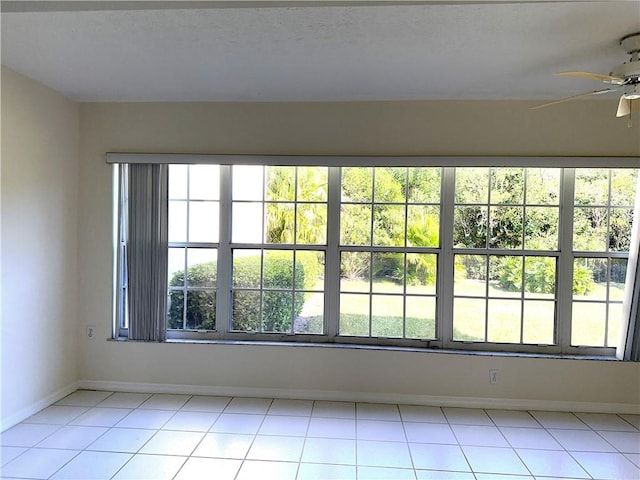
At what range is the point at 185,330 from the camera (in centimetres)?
368

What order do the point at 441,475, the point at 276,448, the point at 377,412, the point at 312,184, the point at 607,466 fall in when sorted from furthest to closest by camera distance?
the point at 312,184
the point at 377,412
the point at 276,448
the point at 607,466
the point at 441,475

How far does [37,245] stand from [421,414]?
321 centimetres

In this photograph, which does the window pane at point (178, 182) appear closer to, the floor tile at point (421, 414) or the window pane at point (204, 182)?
the window pane at point (204, 182)

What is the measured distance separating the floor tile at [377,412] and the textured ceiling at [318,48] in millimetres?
2493

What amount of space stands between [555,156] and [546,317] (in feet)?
4.30

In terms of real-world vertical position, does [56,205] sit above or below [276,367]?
above

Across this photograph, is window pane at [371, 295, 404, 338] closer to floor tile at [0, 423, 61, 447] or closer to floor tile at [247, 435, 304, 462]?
floor tile at [247, 435, 304, 462]

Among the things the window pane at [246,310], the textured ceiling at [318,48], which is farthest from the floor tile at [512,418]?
the textured ceiling at [318,48]

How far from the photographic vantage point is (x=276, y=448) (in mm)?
2688

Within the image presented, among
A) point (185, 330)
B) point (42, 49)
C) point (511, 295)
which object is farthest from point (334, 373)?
point (42, 49)

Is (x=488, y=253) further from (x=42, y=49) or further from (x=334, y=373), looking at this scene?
(x=42, y=49)

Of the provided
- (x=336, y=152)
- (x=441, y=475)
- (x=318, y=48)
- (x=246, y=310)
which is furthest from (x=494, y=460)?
(x=318, y=48)

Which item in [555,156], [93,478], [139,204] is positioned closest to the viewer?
[93,478]

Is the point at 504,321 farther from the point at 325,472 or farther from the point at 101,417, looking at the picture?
the point at 101,417
